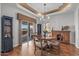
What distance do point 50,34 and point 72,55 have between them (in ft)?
2.52

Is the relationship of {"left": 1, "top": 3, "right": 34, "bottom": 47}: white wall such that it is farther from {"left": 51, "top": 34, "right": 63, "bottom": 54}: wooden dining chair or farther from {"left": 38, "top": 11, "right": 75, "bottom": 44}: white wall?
{"left": 51, "top": 34, "right": 63, "bottom": 54}: wooden dining chair

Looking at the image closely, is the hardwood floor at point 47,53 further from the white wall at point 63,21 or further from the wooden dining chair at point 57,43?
the white wall at point 63,21

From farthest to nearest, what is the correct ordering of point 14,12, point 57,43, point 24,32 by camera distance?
point 24,32 < point 57,43 < point 14,12

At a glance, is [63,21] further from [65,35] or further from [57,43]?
[57,43]

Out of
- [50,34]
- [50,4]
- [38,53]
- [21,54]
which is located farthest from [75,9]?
[21,54]

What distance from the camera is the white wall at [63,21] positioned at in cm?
355

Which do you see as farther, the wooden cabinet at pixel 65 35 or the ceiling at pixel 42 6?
the wooden cabinet at pixel 65 35

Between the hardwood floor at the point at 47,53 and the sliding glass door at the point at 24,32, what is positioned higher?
the sliding glass door at the point at 24,32

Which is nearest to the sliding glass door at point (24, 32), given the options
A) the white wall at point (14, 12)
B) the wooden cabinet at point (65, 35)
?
the white wall at point (14, 12)

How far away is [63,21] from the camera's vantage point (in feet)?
11.8

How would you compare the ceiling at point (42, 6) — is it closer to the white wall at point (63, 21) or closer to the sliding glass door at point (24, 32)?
the white wall at point (63, 21)

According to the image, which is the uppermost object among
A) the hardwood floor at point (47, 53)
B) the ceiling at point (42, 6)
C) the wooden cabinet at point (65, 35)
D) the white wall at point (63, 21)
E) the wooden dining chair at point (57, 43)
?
the ceiling at point (42, 6)

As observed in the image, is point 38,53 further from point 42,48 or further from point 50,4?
point 50,4

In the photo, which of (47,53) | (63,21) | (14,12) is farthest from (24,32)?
(63,21)
